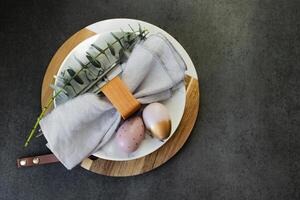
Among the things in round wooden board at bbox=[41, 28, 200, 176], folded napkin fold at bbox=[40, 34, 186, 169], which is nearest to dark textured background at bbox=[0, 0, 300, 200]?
round wooden board at bbox=[41, 28, 200, 176]

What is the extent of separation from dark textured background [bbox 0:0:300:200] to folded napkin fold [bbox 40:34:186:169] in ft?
0.86

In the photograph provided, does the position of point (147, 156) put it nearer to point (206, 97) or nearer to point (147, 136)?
point (147, 136)

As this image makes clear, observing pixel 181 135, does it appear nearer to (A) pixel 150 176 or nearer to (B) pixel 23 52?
(A) pixel 150 176

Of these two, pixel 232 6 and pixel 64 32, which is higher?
pixel 64 32

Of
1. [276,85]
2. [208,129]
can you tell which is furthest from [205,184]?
[276,85]

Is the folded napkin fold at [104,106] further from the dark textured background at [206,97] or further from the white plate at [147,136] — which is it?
the dark textured background at [206,97]

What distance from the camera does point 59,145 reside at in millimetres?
612

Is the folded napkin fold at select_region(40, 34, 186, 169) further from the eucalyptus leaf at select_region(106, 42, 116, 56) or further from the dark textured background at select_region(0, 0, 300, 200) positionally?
the dark textured background at select_region(0, 0, 300, 200)

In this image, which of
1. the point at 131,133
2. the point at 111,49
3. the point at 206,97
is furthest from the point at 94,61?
the point at 206,97

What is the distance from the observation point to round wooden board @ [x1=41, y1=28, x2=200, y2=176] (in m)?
0.72

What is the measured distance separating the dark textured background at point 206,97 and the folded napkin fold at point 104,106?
0.86 feet

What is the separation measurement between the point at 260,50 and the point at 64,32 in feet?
1.87

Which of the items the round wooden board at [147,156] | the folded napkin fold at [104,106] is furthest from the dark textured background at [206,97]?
the folded napkin fold at [104,106]

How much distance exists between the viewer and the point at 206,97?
899 mm
